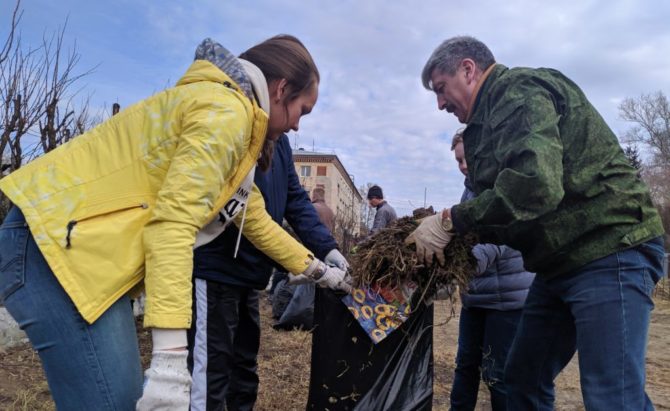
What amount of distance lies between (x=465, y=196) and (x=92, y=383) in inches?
84.7

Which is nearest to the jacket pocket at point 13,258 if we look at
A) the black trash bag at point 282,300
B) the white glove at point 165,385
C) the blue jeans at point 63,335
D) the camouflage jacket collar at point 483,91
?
the blue jeans at point 63,335

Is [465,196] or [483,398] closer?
[465,196]

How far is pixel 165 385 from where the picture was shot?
116 cm

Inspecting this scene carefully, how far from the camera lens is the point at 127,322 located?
1292 millimetres

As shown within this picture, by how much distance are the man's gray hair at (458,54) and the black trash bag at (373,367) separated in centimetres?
107

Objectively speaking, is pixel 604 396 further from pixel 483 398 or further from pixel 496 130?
pixel 483 398

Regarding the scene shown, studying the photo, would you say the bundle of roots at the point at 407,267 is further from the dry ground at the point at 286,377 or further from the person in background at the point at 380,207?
the person in background at the point at 380,207

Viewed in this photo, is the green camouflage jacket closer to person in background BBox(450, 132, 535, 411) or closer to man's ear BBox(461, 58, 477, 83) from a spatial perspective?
man's ear BBox(461, 58, 477, 83)

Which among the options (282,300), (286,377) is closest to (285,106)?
(286,377)

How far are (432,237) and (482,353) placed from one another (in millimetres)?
1110

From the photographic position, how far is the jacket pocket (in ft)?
4.08

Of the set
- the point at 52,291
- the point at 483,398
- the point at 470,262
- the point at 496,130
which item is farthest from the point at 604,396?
the point at 483,398

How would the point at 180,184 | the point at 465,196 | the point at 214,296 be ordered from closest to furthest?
the point at 180,184, the point at 214,296, the point at 465,196

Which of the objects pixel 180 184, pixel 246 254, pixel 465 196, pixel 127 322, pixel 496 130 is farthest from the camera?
pixel 465 196
